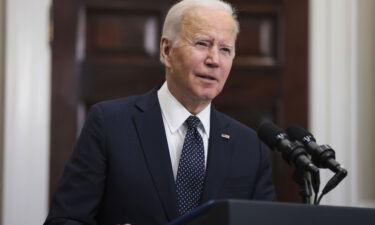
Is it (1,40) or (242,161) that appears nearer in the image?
(242,161)

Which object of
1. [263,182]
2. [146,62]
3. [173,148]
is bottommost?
[263,182]

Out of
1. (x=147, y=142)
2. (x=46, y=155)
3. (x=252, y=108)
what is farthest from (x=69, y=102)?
(x=147, y=142)

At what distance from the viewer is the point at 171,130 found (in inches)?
83.3

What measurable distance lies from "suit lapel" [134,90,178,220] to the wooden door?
Result: 88 cm

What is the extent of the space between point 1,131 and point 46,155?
0.21m

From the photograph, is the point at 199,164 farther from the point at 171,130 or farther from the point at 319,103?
the point at 319,103

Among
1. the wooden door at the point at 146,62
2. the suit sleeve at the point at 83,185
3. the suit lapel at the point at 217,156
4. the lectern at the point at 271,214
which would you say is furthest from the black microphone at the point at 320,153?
the wooden door at the point at 146,62

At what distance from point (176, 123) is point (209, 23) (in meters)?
0.31

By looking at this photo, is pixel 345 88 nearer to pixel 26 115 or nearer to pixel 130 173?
pixel 26 115

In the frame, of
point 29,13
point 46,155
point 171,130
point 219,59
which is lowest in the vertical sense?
point 46,155

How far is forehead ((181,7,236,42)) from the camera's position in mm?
2051

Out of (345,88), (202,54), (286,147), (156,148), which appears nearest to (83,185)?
(156,148)

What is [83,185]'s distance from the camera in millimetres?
1918

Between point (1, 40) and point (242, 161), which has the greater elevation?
point (1, 40)
